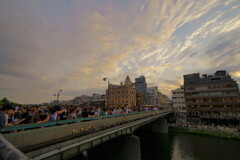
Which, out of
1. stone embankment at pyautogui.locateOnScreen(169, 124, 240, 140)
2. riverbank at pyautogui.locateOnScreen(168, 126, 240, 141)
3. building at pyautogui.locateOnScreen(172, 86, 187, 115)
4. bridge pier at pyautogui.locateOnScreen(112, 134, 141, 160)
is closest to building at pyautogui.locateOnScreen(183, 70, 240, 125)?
building at pyautogui.locateOnScreen(172, 86, 187, 115)

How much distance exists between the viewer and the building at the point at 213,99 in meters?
48.4

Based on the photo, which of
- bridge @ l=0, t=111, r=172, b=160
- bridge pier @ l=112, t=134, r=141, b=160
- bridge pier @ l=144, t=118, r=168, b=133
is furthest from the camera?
bridge pier @ l=144, t=118, r=168, b=133

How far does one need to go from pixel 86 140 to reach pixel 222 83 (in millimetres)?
67606

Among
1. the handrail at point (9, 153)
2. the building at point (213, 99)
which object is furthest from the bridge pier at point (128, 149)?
the building at point (213, 99)

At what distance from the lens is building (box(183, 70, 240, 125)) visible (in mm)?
48431

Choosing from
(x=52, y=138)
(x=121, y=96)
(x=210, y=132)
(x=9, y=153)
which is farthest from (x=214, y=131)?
(x=121, y=96)

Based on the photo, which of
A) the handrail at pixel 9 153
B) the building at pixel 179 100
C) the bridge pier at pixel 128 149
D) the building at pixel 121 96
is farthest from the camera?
the building at pixel 121 96

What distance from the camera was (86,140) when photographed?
8.53 meters

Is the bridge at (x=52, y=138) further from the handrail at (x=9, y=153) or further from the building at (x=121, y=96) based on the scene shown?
the building at (x=121, y=96)

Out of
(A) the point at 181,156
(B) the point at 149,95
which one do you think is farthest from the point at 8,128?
(B) the point at 149,95

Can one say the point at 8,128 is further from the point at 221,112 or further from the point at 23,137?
the point at 221,112

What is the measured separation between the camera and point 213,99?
2136 inches

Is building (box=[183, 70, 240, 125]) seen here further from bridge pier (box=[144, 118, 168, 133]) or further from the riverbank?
bridge pier (box=[144, 118, 168, 133])

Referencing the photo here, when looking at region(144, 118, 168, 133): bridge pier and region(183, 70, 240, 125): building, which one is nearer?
region(144, 118, 168, 133): bridge pier
